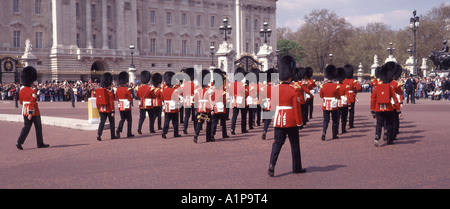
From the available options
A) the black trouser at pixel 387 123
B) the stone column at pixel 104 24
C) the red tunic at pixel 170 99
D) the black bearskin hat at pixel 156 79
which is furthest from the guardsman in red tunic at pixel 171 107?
the stone column at pixel 104 24

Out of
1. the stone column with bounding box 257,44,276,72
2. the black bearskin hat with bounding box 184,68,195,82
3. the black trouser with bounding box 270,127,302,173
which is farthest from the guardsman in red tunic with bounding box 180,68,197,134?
the stone column with bounding box 257,44,276,72

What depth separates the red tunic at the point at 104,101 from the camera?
1141cm

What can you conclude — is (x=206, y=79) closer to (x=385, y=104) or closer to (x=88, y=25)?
(x=385, y=104)

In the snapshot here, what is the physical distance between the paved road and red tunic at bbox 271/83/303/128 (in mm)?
775

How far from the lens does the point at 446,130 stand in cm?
1216

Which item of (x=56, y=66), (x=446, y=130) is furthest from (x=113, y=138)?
(x=56, y=66)

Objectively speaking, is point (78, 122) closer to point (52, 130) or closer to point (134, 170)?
point (52, 130)

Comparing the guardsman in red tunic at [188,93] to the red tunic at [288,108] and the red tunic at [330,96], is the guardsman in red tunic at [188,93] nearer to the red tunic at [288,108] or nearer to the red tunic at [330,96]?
the red tunic at [330,96]

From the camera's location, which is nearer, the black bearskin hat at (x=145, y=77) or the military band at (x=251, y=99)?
the military band at (x=251, y=99)

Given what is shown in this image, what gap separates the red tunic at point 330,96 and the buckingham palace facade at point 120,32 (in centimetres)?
3543

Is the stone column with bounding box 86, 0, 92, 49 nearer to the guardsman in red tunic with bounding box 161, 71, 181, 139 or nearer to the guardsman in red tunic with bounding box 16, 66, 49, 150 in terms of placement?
the guardsman in red tunic with bounding box 161, 71, 181, 139

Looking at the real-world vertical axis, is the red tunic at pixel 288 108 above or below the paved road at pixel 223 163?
above

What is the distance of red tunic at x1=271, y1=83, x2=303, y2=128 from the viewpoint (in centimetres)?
708

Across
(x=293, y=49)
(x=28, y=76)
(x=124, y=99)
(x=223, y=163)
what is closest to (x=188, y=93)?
(x=124, y=99)
